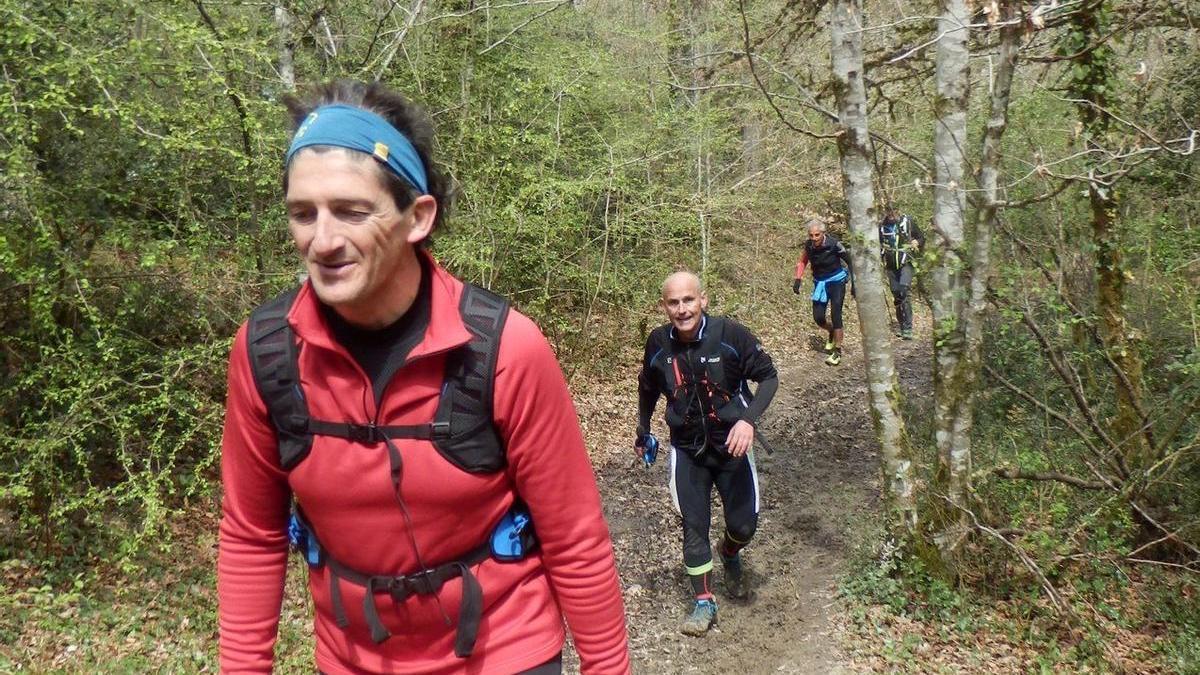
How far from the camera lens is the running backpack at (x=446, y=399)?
1783 mm

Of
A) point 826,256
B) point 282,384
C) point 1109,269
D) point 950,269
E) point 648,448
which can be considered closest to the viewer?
point 282,384

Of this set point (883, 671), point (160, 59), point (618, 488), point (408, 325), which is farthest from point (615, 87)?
point (408, 325)

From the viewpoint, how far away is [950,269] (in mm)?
5238

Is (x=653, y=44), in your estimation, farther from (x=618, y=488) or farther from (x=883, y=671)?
(x=883, y=671)

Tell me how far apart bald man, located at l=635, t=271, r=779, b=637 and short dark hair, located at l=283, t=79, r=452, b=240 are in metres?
3.26

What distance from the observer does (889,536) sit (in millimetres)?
6027

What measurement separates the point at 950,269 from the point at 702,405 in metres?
1.77

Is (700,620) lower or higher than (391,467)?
lower

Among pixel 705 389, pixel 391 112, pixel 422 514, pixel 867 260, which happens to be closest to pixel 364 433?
pixel 422 514

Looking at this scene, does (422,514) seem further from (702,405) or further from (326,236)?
(702,405)

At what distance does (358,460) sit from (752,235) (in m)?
15.9

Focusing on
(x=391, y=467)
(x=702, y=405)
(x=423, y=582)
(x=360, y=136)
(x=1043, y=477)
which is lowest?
(x=1043, y=477)

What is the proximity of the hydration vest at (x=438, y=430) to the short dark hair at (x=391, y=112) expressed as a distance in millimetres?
267

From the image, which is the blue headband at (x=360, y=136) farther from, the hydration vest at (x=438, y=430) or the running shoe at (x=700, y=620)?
the running shoe at (x=700, y=620)
